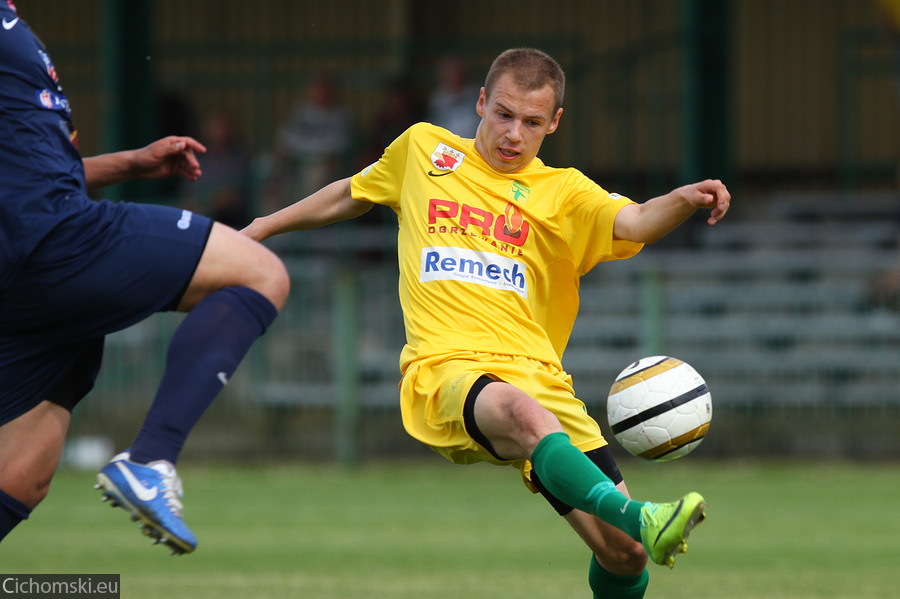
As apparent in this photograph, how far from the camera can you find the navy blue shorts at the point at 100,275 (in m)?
3.89

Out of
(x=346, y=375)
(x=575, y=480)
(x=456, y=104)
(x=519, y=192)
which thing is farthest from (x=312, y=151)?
(x=575, y=480)

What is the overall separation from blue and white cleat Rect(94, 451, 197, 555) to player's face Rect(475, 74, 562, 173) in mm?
2111

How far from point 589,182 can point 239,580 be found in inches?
116

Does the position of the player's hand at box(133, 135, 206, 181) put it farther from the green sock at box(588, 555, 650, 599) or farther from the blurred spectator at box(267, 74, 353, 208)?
the blurred spectator at box(267, 74, 353, 208)

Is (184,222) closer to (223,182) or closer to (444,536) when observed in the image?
(444,536)

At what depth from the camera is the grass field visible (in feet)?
22.8

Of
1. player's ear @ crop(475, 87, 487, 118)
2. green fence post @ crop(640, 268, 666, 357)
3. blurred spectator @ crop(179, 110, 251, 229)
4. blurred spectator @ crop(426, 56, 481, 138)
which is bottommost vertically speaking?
green fence post @ crop(640, 268, 666, 357)

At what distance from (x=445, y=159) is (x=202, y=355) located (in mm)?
1796

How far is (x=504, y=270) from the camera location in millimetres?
5285

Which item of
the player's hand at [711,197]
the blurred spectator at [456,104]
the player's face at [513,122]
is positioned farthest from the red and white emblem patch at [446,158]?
the blurred spectator at [456,104]

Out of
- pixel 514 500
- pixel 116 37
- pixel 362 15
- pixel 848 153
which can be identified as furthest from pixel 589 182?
pixel 362 15

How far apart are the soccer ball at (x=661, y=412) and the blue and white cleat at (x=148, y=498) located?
195 centimetres

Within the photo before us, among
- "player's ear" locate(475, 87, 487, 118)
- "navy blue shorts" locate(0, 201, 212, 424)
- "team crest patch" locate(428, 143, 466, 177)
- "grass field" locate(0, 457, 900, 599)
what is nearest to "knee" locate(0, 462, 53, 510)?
"navy blue shorts" locate(0, 201, 212, 424)

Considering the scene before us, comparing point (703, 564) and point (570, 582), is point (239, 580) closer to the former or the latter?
point (570, 582)
